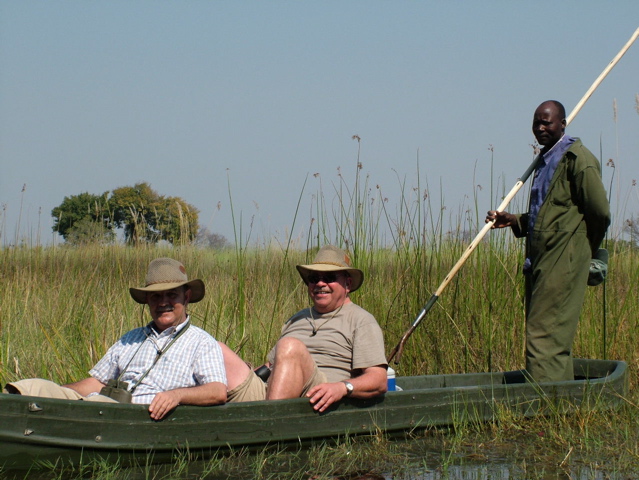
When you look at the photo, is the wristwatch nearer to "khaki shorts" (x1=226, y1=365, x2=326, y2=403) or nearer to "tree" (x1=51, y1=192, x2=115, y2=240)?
"khaki shorts" (x1=226, y1=365, x2=326, y2=403)

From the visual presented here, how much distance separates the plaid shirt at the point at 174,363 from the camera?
465cm

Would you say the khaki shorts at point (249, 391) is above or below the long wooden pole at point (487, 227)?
below

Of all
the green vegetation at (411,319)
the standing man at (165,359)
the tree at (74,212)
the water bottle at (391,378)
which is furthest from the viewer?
the tree at (74,212)

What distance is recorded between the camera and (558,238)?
5754 mm

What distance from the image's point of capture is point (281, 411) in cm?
475

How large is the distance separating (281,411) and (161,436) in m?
0.72

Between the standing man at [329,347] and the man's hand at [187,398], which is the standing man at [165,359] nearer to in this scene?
the man's hand at [187,398]

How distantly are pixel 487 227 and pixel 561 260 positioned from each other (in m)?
0.68

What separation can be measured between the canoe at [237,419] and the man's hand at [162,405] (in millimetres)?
47

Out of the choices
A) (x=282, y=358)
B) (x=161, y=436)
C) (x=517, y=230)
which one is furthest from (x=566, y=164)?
(x=161, y=436)

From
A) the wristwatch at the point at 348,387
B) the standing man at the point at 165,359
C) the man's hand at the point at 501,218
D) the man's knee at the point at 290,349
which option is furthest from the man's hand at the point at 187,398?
the man's hand at the point at 501,218

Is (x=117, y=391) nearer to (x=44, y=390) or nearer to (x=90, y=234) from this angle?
(x=44, y=390)

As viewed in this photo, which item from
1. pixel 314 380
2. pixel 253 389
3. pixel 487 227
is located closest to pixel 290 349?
pixel 314 380

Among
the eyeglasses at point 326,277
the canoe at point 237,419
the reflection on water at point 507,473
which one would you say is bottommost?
the reflection on water at point 507,473
